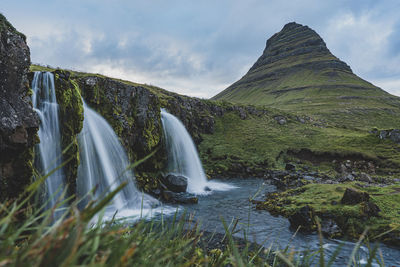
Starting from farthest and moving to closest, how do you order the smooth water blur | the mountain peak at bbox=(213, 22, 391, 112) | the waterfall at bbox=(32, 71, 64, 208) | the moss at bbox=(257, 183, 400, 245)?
1. the mountain peak at bbox=(213, 22, 391, 112)
2. the waterfall at bbox=(32, 71, 64, 208)
3. the moss at bbox=(257, 183, 400, 245)
4. the smooth water blur

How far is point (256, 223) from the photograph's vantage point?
11398mm

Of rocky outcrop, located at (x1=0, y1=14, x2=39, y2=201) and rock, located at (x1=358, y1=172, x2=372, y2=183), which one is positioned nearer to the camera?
rocky outcrop, located at (x1=0, y1=14, x2=39, y2=201)

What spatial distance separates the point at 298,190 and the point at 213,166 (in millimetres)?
13467

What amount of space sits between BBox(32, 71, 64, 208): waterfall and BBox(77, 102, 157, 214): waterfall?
1.53 metres

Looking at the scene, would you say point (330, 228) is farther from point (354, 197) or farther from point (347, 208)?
point (354, 197)

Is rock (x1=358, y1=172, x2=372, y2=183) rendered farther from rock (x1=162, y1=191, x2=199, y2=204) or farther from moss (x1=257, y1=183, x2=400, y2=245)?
rock (x1=162, y1=191, x2=199, y2=204)

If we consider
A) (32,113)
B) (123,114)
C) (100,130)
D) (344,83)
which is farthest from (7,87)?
(344,83)

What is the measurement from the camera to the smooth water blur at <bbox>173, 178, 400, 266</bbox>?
8.17 metres

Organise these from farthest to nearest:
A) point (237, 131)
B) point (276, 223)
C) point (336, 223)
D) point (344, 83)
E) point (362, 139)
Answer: point (344, 83), point (237, 131), point (362, 139), point (276, 223), point (336, 223)

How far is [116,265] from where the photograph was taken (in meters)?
0.95

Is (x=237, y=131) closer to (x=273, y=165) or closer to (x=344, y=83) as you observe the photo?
(x=273, y=165)

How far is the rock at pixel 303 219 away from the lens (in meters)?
10.5

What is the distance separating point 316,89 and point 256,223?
146 meters

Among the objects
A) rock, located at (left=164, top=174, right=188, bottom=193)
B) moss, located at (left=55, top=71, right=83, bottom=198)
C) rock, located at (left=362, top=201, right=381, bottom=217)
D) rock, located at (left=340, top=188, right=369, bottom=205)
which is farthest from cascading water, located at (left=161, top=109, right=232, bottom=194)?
rock, located at (left=362, top=201, right=381, bottom=217)
